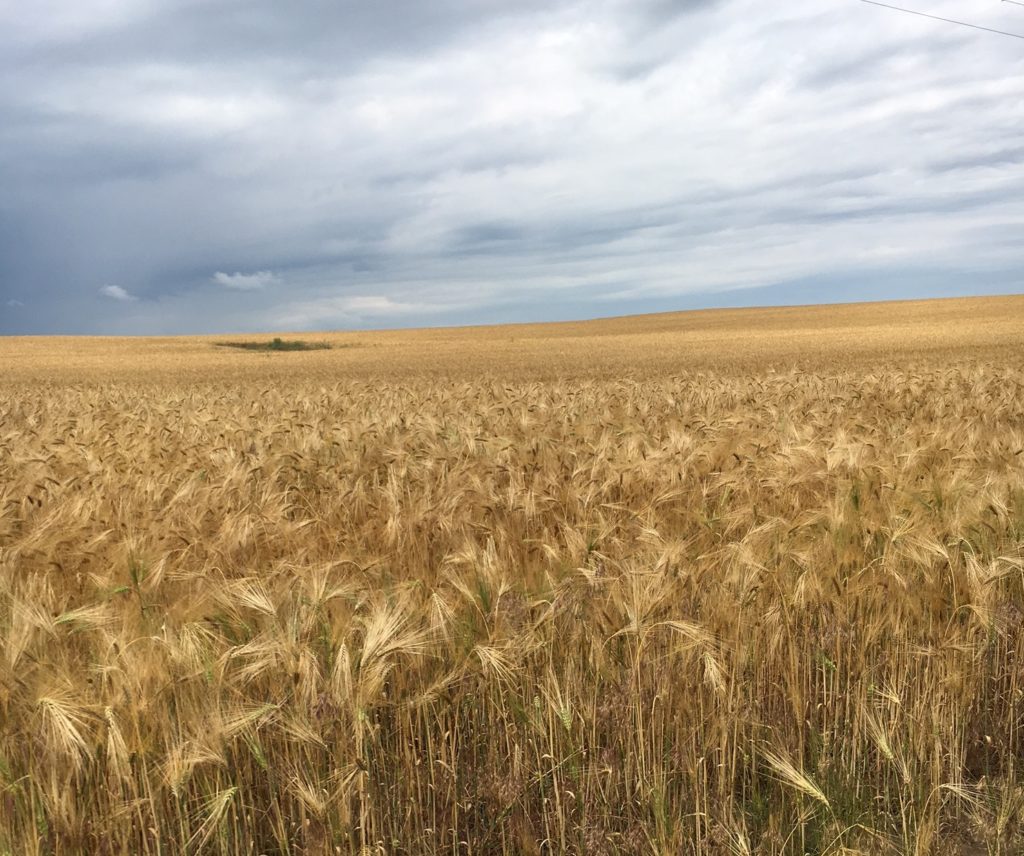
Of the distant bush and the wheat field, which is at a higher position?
the distant bush

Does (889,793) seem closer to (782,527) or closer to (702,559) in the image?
(702,559)

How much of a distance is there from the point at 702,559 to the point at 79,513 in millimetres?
2760

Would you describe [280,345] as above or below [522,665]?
above

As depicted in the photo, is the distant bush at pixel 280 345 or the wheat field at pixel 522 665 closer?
the wheat field at pixel 522 665

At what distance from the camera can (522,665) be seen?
2396 mm

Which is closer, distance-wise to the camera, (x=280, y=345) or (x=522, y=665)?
(x=522, y=665)

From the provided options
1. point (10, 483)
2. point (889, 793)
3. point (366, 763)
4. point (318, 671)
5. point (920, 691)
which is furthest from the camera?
point (10, 483)

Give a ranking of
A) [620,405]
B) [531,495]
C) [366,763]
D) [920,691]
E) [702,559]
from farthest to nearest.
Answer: [620,405] < [531,495] < [702,559] < [920,691] < [366,763]

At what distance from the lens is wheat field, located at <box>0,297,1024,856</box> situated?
1988 mm

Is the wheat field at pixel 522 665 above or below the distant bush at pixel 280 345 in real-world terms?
below

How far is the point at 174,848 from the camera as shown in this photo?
197 centimetres

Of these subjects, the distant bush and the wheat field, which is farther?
the distant bush

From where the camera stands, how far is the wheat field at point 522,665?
1988mm

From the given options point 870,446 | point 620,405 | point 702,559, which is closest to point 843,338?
point 620,405
